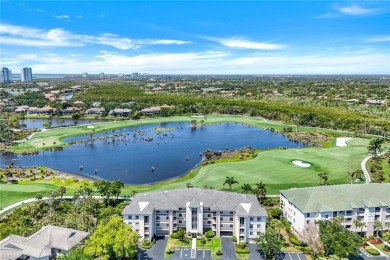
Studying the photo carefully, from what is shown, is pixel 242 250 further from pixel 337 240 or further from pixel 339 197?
pixel 339 197

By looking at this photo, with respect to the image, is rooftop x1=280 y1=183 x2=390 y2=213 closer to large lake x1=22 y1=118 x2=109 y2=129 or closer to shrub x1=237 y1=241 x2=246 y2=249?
shrub x1=237 y1=241 x2=246 y2=249

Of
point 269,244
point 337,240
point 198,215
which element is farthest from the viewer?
point 198,215

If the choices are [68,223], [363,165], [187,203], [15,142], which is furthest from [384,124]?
[15,142]

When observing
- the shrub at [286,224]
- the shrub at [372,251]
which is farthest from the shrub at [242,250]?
the shrub at [372,251]

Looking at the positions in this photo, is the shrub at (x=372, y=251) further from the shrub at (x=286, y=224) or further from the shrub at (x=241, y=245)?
the shrub at (x=241, y=245)

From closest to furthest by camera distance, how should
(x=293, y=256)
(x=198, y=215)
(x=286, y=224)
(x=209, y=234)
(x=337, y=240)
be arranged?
(x=337, y=240) < (x=293, y=256) < (x=209, y=234) < (x=198, y=215) < (x=286, y=224)

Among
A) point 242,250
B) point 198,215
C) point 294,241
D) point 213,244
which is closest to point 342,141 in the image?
point 294,241

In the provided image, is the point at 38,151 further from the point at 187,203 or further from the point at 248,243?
the point at 248,243

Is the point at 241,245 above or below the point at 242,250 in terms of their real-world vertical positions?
above
